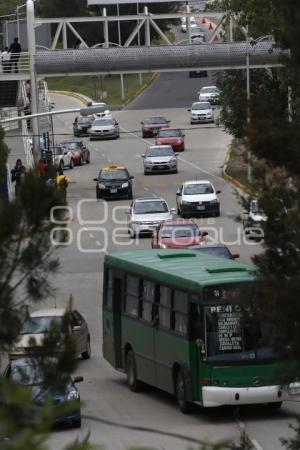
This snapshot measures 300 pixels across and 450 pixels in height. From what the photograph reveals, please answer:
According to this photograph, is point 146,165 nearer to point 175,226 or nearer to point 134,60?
point 134,60

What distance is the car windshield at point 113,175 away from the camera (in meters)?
59.9

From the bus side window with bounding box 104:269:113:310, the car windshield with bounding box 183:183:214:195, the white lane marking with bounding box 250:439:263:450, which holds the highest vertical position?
the bus side window with bounding box 104:269:113:310

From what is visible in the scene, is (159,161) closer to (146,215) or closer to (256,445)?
(146,215)

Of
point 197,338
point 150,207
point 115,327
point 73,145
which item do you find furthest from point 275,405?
point 73,145

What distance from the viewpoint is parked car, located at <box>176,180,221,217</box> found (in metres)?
54.5

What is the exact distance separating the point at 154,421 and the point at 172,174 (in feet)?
148

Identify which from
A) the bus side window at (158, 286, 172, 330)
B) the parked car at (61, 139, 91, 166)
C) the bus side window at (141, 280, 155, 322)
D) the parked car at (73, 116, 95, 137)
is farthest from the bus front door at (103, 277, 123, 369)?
the parked car at (73, 116, 95, 137)

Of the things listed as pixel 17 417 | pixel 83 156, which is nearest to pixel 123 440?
pixel 17 417

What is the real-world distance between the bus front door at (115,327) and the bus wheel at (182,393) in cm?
311

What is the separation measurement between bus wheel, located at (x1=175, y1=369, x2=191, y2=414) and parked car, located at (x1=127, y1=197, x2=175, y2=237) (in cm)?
2428

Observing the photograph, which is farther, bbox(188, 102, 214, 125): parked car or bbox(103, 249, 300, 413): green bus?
bbox(188, 102, 214, 125): parked car

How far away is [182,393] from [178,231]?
19202 mm

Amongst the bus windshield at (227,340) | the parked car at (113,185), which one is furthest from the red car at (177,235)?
the bus windshield at (227,340)

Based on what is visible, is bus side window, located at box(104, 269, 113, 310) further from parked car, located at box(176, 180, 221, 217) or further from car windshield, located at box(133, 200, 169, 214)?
parked car, located at box(176, 180, 221, 217)
